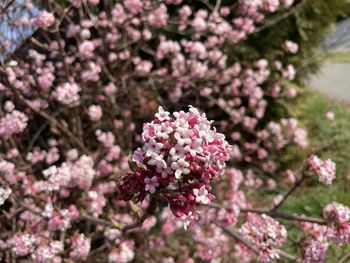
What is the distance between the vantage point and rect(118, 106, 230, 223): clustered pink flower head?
145 cm

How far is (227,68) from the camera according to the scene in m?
5.77

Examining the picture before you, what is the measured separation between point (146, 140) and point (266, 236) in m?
1.49

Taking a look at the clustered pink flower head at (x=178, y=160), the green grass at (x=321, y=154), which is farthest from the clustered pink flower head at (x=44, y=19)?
the green grass at (x=321, y=154)

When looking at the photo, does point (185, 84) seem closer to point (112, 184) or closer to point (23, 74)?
point (112, 184)

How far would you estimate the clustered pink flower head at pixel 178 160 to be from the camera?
1.45 m

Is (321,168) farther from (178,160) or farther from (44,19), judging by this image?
(44,19)

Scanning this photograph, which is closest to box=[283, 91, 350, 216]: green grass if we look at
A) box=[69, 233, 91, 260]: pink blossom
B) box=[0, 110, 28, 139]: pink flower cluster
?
box=[69, 233, 91, 260]: pink blossom

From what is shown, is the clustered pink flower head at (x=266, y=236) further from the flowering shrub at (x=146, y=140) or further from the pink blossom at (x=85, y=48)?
the pink blossom at (x=85, y=48)

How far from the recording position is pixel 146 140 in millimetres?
1474

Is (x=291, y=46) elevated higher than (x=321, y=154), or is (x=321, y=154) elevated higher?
(x=291, y=46)

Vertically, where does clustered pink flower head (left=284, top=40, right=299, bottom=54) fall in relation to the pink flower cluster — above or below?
below

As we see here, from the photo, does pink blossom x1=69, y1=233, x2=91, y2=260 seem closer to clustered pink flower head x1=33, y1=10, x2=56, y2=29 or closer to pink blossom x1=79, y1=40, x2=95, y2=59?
clustered pink flower head x1=33, y1=10, x2=56, y2=29

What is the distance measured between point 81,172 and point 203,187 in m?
2.31

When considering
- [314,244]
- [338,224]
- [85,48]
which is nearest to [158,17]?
[85,48]
